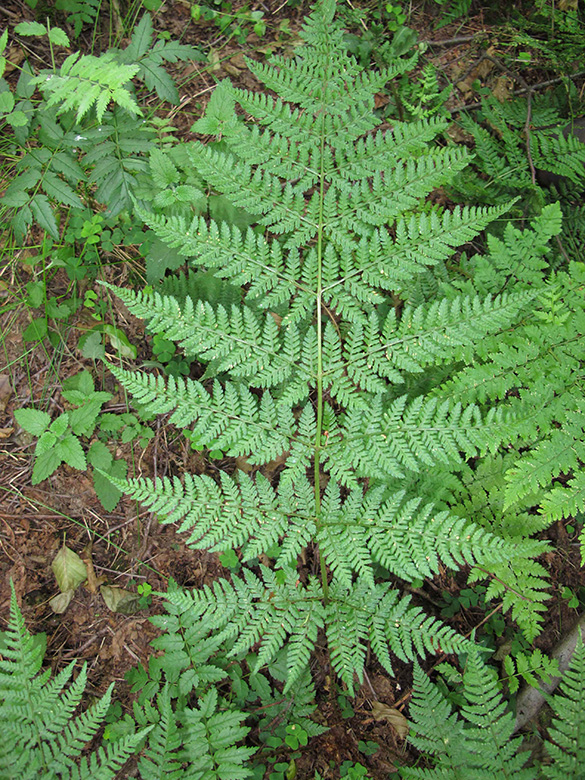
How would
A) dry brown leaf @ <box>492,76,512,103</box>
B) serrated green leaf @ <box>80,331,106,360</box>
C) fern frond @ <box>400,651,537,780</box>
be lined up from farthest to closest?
1. dry brown leaf @ <box>492,76,512,103</box>
2. serrated green leaf @ <box>80,331,106,360</box>
3. fern frond @ <box>400,651,537,780</box>

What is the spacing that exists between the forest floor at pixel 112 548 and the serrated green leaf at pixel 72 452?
26cm

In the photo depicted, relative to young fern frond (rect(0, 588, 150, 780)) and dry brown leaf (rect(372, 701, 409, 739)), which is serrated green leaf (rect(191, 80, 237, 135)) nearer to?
young fern frond (rect(0, 588, 150, 780))

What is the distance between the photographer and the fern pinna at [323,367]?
8.22ft

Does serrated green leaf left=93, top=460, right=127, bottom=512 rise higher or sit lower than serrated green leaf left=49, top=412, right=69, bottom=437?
lower

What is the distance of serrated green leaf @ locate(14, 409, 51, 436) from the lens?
11.5ft

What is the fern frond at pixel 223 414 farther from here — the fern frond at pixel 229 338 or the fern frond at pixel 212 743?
the fern frond at pixel 212 743

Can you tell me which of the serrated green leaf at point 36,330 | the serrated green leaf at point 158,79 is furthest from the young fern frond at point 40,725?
the serrated green leaf at point 158,79

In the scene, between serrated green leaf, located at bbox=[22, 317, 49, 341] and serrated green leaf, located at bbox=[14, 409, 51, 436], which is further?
serrated green leaf, located at bbox=[22, 317, 49, 341]

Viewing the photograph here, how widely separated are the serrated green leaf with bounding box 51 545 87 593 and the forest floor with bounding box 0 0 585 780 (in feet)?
0.17

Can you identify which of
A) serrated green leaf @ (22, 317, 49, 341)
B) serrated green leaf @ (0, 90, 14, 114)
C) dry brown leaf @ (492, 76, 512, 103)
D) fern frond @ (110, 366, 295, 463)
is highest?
dry brown leaf @ (492, 76, 512, 103)

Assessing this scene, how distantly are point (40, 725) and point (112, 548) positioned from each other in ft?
3.82

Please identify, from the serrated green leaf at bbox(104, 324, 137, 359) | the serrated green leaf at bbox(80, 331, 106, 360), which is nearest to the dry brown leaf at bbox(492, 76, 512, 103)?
the serrated green leaf at bbox(104, 324, 137, 359)

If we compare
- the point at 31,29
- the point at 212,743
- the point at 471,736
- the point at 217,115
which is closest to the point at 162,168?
the point at 217,115

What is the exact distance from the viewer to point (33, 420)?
350 cm
